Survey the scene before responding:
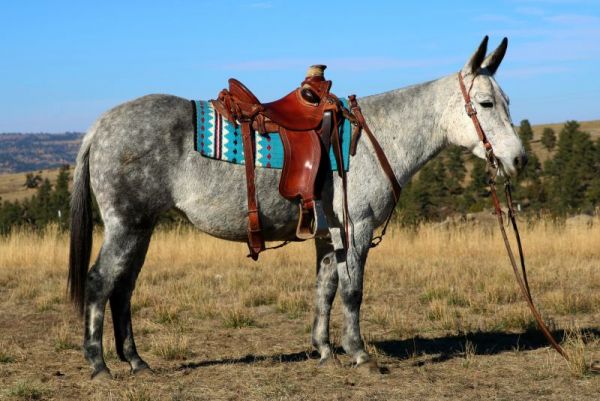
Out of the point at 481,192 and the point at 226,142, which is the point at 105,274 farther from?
the point at 481,192

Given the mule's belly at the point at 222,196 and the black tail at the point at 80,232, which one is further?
the black tail at the point at 80,232

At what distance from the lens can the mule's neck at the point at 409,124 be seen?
21.7ft

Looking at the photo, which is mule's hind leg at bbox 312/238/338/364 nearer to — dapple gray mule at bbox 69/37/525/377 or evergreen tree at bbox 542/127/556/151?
dapple gray mule at bbox 69/37/525/377

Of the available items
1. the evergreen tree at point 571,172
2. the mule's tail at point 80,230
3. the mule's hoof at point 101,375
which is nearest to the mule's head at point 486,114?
the mule's tail at point 80,230

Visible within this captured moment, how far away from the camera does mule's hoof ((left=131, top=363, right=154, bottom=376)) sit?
644 cm

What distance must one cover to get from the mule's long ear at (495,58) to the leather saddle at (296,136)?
136cm

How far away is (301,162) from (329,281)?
130 cm

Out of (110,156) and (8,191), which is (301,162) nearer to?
(110,156)

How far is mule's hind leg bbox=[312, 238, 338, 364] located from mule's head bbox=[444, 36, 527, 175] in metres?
1.55

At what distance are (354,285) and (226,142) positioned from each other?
1631mm

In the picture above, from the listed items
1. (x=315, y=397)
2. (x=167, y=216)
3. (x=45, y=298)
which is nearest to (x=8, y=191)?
(x=167, y=216)

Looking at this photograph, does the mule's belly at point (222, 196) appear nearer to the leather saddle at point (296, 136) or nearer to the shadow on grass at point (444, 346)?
the leather saddle at point (296, 136)

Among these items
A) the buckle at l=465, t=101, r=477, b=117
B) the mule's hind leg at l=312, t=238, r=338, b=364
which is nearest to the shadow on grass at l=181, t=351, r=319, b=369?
the mule's hind leg at l=312, t=238, r=338, b=364

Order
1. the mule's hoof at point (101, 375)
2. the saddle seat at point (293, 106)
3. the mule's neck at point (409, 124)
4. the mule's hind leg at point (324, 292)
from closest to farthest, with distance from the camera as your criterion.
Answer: the mule's hoof at point (101, 375) < the saddle seat at point (293, 106) < the mule's neck at point (409, 124) < the mule's hind leg at point (324, 292)
